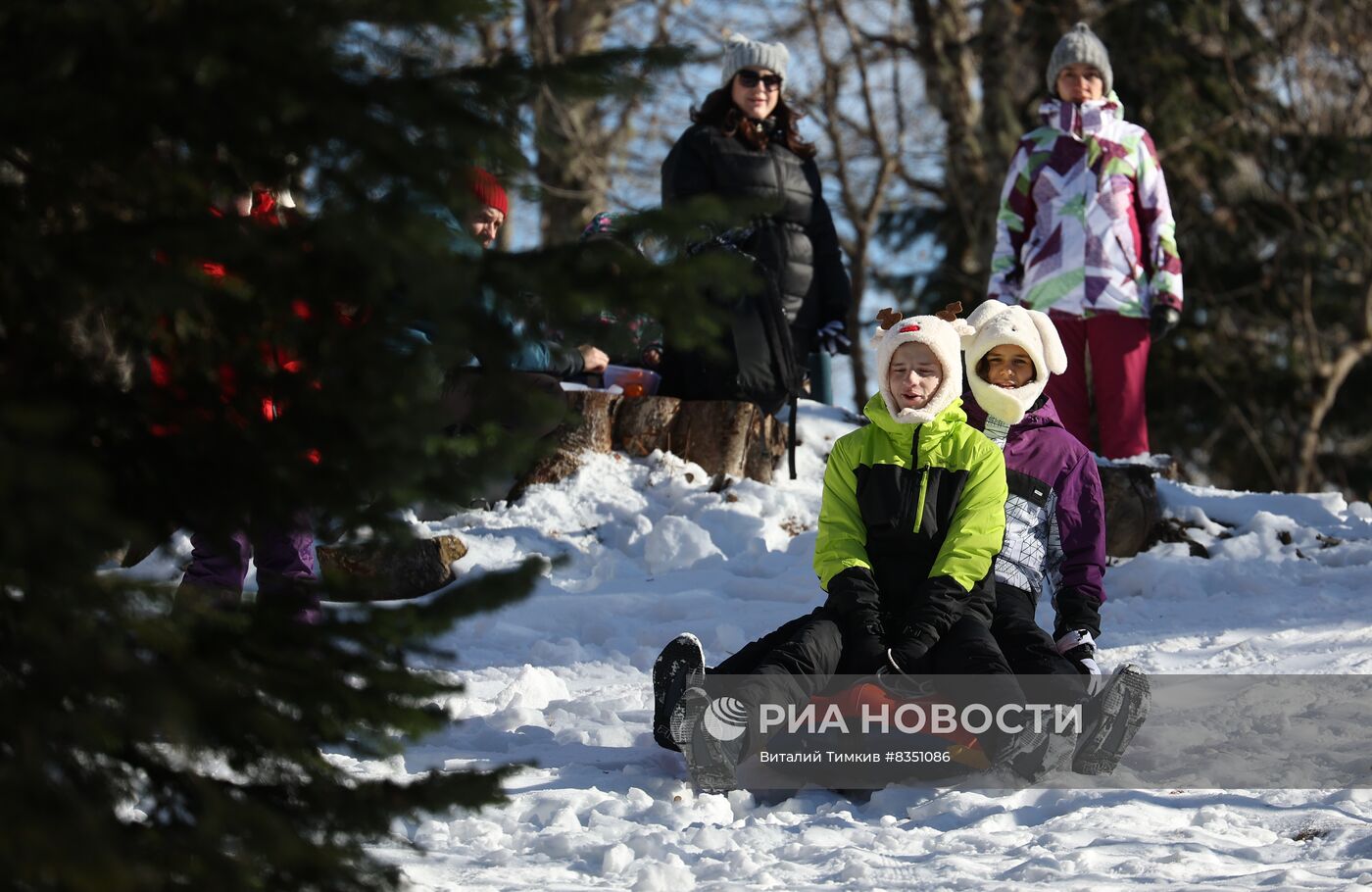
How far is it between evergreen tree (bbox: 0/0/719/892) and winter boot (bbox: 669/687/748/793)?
1.82 meters

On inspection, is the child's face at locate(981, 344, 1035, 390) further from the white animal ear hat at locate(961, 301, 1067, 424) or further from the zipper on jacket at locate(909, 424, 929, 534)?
the zipper on jacket at locate(909, 424, 929, 534)

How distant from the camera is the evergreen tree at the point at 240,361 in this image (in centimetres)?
178

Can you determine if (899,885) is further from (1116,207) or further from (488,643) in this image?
(1116,207)

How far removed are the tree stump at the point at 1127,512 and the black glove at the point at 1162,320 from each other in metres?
0.69

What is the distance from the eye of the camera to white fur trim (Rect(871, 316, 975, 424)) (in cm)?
443

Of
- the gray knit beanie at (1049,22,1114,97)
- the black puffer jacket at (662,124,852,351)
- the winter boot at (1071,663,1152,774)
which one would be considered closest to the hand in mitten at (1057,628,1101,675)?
the winter boot at (1071,663,1152,774)

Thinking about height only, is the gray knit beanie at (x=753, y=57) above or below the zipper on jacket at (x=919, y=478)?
above

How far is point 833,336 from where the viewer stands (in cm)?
768

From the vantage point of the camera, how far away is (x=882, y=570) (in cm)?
441

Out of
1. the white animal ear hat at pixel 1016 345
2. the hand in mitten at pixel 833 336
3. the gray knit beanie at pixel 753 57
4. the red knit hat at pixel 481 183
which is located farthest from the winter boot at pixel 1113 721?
the gray knit beanie at pixel 753 57

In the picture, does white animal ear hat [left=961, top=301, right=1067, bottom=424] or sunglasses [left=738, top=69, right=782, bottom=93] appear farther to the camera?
sunglasses [left=738, top=69, right=782, bottom=93]

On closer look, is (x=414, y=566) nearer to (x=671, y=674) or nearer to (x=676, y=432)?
(x=676, y=432)

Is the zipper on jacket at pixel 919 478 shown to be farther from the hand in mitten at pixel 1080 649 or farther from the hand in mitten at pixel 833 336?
the hand in mitten at pixel 833 336

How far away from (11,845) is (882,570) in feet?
10.4
